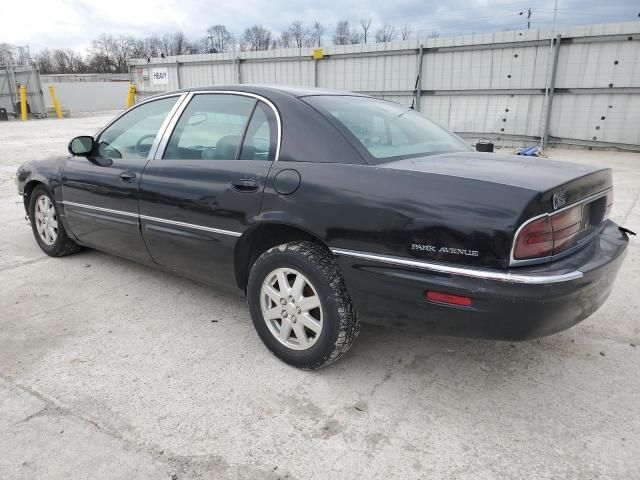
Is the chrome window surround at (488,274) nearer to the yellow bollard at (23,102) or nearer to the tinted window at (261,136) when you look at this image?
the tinted window at (261,136)

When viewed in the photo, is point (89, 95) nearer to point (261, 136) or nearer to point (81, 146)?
point (81, 146)

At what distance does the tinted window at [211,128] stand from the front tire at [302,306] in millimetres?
781

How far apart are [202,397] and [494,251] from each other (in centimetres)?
161

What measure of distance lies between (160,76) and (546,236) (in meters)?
19.0

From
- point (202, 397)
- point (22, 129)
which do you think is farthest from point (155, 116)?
point (22, 129)

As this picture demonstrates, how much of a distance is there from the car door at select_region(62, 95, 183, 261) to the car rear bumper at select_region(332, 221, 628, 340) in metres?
1.85

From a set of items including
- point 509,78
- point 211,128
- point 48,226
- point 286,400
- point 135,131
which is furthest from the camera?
point 509,78

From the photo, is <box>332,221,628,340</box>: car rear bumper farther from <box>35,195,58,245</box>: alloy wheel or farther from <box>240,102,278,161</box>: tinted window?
<box>35,195,58,245</box>: alloy wheel

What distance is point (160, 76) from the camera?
1864cm

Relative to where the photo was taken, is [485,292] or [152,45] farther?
[152,45]

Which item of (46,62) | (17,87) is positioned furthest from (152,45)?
(17,87)

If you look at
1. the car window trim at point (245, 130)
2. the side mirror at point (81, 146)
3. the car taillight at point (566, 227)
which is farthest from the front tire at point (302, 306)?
the side mirror at point (81, 146)

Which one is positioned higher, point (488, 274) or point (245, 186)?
point (245, 186)

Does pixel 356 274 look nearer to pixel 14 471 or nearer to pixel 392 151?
pixel 392 151
